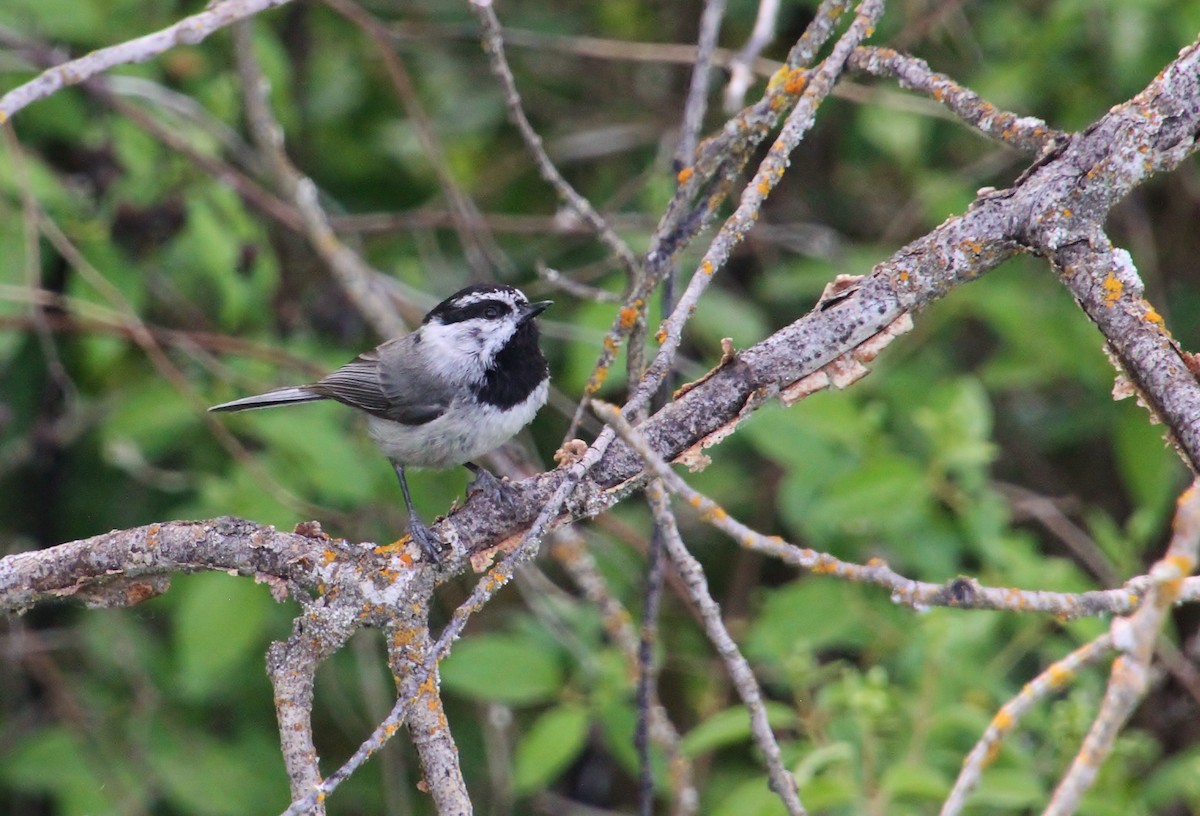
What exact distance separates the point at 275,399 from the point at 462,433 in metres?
0.81

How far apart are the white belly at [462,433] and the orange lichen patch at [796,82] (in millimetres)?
1489

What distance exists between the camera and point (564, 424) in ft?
18.1

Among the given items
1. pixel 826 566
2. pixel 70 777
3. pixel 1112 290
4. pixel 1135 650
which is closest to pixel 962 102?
pixel 1112 290

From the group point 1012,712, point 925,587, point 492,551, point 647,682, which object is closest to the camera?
point 1012,712

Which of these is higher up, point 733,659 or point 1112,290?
point 1112,290

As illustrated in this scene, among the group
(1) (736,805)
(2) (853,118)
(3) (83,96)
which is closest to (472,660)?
(1) (736,805)

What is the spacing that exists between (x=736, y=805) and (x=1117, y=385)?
1.72m

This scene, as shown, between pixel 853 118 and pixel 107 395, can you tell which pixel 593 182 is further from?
pixel 107 395

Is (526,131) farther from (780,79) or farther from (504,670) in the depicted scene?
(504,670)

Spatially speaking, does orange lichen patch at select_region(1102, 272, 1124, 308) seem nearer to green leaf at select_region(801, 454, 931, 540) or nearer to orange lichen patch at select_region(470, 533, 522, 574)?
orange lichen patch at select_region(470, 533, 522, 574)

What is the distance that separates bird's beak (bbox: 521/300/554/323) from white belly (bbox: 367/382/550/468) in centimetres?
23

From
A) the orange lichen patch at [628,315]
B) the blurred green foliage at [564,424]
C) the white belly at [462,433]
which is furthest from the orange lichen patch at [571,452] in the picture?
the white belly at [462,433]

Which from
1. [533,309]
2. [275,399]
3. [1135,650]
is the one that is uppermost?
[275,399]

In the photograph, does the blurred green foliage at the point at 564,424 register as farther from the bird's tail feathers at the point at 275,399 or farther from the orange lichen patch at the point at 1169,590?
the orange lichen patch at the point at 1169,590
